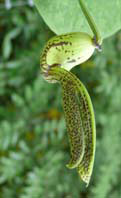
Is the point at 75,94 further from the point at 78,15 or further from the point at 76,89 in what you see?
the point at 78,15

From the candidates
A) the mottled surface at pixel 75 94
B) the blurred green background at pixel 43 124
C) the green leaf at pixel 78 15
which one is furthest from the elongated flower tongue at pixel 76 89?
the blurred green background at pixel 43 124

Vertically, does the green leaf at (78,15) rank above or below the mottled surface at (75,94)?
above

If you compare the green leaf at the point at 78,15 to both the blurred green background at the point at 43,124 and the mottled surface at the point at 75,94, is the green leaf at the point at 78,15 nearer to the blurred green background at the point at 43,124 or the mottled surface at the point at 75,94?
the mottled surface at the point at 75,94

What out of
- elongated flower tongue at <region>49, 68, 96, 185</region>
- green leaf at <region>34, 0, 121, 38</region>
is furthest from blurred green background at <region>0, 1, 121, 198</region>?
elongated flower tongue at <region>49, 68, 96, 185</region>

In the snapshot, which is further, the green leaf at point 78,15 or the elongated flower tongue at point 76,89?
the green leaf at point 78,15

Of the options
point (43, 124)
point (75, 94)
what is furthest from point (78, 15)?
point (43, 124)

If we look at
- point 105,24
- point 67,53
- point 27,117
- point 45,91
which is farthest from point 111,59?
point 67,53

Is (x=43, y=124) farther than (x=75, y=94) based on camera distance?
Yes

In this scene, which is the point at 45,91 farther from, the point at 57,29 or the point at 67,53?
the point at 67,53
